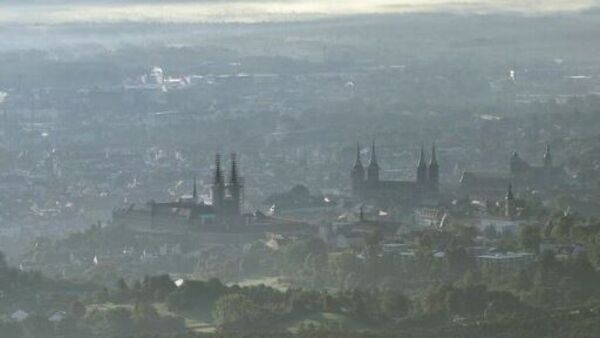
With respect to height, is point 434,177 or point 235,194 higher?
point 235,194

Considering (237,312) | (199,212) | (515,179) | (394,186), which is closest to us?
(237,312)

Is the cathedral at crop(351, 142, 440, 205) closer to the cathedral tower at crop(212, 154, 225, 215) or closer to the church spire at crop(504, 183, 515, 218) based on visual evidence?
the church spire at crop(504, 183, 515, 218)

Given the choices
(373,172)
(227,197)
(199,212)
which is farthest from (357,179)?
(199,212)

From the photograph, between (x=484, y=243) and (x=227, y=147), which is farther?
(x=227, y=147)

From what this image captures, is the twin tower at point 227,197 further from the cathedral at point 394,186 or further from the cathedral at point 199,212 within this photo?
the cathedral at point 394,186

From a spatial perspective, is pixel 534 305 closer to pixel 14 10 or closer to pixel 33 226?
pixel 33 226

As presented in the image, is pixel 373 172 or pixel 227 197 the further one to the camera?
pixel 373 172

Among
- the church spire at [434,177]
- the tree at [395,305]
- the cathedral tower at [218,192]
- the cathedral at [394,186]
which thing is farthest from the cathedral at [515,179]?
the tree at [395,305]

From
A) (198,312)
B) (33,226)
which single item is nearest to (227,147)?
(33,226)

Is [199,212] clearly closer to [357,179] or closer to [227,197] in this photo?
[227,197]

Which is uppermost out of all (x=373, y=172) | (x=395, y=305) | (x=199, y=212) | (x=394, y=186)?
(x=395, y=305)
